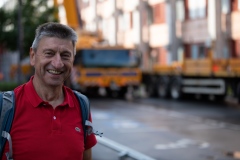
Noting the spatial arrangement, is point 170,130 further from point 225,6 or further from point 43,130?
point 225,6

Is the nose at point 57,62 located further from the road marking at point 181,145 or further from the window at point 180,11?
the window at point 180,11

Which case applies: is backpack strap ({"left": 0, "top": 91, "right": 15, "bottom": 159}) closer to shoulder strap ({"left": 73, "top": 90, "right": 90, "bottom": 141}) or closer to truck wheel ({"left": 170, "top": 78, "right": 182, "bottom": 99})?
shoulder strap ({"left": 73, "top": 90, "right": 90, "bottom": 141})

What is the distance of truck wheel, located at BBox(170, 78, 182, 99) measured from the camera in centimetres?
2789

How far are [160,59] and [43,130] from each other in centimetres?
4161

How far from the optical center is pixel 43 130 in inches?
134

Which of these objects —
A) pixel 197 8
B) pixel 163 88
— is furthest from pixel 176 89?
pixel 197 8

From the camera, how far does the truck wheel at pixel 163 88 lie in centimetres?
2919

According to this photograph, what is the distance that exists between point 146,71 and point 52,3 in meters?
7.33

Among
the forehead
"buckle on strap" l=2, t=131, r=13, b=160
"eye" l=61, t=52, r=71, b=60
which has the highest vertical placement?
the forehead

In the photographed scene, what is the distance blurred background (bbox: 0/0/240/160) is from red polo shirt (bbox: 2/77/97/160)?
349 cm

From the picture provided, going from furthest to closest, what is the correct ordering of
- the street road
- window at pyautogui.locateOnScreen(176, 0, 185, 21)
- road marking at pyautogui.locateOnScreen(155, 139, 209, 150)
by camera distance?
1. window at pyautogui.locateOnScreen(176, 0, 185, 21)
2. road marking at pyautogui.locateOnScreen(155, 139, 209, 150)
3. the street road

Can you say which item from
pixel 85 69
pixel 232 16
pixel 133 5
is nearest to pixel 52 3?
pixel 85 69

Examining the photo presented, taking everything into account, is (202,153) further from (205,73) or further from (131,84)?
(131,84)

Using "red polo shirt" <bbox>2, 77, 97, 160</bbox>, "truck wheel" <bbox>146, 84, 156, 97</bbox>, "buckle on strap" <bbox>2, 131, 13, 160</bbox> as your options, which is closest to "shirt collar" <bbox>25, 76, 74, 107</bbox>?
"red polo shirt" <bbox>2, 77, 97, 160</bbox>
